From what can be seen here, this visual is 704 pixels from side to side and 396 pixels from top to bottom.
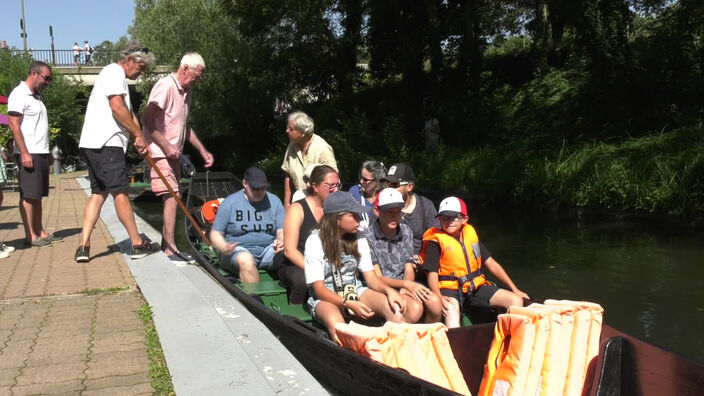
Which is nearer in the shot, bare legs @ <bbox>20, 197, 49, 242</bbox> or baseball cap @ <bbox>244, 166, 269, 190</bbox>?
baseball cap @ <bbox>244, 166, 269, 190</bbox>

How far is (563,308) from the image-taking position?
3293mm

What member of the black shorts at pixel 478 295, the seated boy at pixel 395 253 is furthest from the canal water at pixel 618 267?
the seated boy at pixel 395 253

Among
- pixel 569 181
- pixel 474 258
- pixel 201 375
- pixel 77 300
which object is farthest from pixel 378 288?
pixel 569 181

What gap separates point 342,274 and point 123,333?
131 centimetres

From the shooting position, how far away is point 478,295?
4547mm

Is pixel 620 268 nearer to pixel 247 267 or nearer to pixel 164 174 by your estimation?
pixel 247 267

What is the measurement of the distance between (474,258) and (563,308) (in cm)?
134

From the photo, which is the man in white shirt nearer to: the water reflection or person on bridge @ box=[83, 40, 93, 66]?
the water reflection

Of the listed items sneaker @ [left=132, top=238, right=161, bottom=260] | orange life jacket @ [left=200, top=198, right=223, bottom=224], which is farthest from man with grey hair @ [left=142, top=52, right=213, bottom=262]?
orange life jacket @ [left=200, top=198, right=223, bottom=224]

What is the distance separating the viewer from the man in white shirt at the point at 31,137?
20.2 feet

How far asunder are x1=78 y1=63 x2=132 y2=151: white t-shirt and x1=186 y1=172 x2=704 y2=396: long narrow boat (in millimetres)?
1697

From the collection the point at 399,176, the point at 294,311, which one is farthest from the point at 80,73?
the point at 294,311

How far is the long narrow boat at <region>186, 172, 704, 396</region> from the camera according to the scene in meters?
2.90

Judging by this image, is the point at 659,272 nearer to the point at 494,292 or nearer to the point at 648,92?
the point at 494,292
